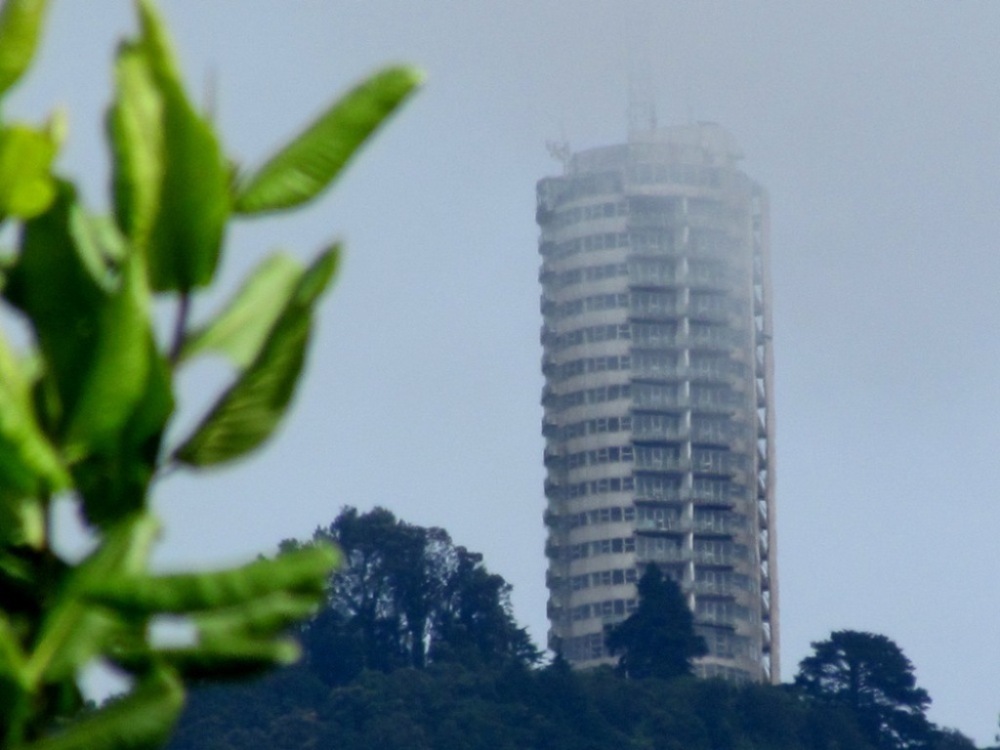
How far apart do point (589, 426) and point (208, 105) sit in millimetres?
184725

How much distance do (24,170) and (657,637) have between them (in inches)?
6608

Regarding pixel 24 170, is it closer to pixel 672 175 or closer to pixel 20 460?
pixel 20 460

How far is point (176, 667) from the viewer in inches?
130

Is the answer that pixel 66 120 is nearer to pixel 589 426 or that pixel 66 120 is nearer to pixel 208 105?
pixel 208 105

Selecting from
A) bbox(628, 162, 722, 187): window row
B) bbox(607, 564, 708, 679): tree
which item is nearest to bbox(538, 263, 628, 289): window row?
bbox(628, 162, 722, 187): window row

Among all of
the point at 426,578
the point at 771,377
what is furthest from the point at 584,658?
the point at 771,377

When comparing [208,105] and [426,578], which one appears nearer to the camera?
[208,105]

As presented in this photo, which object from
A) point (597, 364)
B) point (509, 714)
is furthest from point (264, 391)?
point (597, 364)

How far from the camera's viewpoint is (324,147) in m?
3.31

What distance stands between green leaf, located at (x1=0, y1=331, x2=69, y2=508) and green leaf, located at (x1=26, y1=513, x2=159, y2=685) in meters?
0.09

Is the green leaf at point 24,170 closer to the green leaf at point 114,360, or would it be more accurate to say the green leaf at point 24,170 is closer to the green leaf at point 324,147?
the green leaf at point 114,360

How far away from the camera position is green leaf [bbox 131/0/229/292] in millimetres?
3086

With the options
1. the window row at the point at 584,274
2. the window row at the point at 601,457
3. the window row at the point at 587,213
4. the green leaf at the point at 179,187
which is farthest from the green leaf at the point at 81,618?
the window row at the point at 587,213

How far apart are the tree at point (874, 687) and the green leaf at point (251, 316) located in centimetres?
16035
